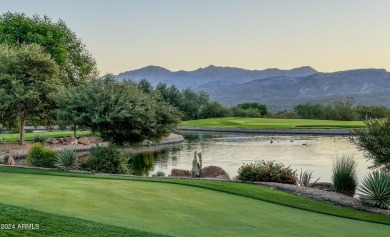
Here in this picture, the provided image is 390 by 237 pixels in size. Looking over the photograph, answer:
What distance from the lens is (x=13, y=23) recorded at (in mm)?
39656

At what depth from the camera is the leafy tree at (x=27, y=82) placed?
26438 mm

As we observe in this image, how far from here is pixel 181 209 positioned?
→ 27.1ft

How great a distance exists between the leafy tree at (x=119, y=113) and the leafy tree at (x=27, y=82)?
8025 mm

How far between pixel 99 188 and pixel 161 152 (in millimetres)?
22922

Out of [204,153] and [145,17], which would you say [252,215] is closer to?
A: [204,153]

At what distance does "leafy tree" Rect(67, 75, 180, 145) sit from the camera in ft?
62.2

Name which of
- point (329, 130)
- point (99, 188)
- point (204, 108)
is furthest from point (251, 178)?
point (204, 108)

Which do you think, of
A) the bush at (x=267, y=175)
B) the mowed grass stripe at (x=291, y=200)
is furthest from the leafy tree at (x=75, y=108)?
the mowed grass stripe at (x=291, y=200)

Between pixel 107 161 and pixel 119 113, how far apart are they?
216 centimetres

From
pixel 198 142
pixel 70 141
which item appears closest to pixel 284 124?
pixel 198 142

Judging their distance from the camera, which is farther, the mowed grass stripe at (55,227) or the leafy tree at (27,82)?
the leafy tree at (27,82)

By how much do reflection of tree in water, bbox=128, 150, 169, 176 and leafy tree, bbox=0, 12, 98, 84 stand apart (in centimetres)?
1019

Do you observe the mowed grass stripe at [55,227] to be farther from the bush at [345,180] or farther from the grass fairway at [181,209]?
the bush at [345,180]

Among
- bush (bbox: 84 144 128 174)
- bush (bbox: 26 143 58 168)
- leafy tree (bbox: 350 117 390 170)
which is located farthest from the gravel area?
bush (bbox: 26 143 58 168)
